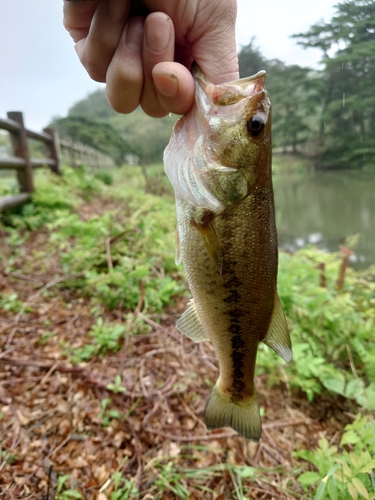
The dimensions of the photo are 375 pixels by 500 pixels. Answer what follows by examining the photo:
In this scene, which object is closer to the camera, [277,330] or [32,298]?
[277,330]

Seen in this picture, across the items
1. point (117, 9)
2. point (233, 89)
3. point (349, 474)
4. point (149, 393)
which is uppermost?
point (117, 9)

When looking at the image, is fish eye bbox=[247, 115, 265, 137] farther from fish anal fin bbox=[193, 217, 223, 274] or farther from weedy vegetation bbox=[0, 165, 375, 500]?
weedy vegetation bbox=[0, 165, 375, 500]

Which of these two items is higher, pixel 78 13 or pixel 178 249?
pixel 78 13

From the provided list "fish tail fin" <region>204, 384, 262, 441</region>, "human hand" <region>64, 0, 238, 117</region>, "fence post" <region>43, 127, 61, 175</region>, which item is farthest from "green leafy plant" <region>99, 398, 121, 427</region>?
"fence post" <region>43, 127, 61, 175</region>

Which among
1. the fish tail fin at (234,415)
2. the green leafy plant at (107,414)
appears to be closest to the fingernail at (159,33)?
the fish tail fin at (234,415)

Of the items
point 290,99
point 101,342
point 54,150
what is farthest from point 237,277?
point 290,99

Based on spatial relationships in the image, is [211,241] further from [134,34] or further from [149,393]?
[149,393]

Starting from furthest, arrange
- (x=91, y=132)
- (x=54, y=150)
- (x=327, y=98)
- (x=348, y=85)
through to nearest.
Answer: (x=91, y=132), (x=327, y=98), (x=54, y=150), (x=348, y=85)

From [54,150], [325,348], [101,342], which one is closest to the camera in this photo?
[101,342]
